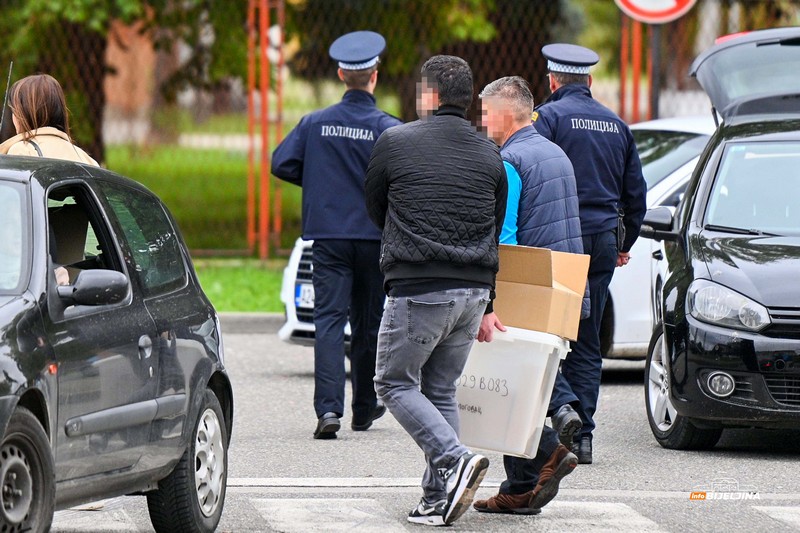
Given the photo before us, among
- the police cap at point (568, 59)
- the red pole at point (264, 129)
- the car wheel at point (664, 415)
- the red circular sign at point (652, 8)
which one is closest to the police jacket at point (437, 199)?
the police cap at point (568, 59)

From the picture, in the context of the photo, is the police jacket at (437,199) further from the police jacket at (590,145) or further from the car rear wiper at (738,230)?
the car rear wiper at (738,230)

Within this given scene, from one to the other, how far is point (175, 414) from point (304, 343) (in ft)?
15.3

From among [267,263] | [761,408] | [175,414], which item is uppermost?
[175,414]

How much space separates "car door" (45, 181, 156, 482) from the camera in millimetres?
5027

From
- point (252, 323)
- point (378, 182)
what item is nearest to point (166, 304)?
point (378, 182)

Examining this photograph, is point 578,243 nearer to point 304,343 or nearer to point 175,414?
point 175,414

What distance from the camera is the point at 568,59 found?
7836mm

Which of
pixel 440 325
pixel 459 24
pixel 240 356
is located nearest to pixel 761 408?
pixel 440 325

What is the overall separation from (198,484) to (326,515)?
0.64m

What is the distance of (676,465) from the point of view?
24.9ft

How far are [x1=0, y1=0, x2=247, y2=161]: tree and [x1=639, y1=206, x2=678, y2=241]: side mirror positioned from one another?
9.16 metres

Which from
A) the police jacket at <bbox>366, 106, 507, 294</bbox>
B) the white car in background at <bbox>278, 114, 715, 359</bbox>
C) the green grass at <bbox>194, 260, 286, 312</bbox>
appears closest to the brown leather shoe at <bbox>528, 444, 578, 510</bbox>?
the police jacket at <bbox>366, 106, 507, 294</bbox>

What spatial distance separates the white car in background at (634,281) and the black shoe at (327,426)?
1817mm

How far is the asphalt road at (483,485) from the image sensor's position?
20.5ft
